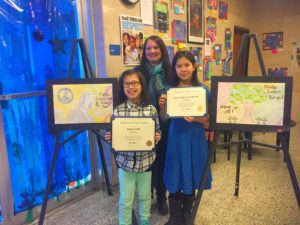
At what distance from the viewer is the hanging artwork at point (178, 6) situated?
9.76 ft

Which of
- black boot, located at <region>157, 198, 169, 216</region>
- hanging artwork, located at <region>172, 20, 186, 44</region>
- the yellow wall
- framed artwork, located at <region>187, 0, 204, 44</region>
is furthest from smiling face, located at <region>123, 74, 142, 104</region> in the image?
the yellow wall

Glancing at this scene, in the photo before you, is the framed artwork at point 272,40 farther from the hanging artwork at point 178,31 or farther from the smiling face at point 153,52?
the smiling face at point 153,52

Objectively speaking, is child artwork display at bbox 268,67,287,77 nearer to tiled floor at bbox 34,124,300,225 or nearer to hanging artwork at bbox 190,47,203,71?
hanging artwork at bbox 190,47,203,71

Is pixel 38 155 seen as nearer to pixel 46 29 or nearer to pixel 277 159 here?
pixel 46 29

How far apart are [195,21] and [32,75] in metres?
2.25

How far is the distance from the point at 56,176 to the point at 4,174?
0.45 m

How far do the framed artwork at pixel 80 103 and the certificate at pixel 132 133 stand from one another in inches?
11.1

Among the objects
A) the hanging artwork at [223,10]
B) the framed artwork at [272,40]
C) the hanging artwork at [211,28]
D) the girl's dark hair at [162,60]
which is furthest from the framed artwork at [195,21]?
the framed artwork at [272,40]

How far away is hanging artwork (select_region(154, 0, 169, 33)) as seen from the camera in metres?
2.66

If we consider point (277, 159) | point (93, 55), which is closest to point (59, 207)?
point (93, 55)

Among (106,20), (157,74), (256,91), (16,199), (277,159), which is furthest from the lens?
(277,159)

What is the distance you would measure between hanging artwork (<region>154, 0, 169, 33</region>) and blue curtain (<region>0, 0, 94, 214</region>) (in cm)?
86

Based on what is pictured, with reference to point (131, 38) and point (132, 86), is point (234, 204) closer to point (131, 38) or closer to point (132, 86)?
point (132, 86)

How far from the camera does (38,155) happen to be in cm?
204
